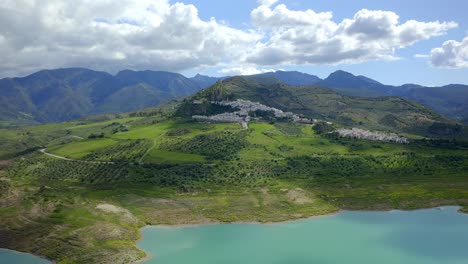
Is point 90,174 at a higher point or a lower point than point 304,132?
lower

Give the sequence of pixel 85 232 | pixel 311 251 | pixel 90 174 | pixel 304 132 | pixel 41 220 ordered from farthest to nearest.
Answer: pixel 304 132 < pixel 90 174 < pixel 41 220 < pixel 85 232 < pixel 311 251

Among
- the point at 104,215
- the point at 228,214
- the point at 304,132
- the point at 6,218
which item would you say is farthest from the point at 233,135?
the point at 6,218

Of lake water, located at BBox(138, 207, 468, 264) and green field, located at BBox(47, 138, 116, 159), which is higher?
green field, located at BBox(47, 138, 116, 159)

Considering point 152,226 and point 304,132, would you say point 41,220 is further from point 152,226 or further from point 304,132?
point 304,132

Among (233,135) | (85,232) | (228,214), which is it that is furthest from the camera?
(233,135)

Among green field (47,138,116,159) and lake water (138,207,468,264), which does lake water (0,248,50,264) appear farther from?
green field (47,138,116,159)

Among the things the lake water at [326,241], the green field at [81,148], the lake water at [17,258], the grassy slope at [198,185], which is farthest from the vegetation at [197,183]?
the lake water at [326,241]

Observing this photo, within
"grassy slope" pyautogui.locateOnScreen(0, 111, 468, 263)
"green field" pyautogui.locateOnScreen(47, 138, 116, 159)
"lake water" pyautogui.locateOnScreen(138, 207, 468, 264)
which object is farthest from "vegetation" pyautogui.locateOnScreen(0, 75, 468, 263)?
"lake water" pyautogui.locateOnScreen(138, 207, 468, 264)
